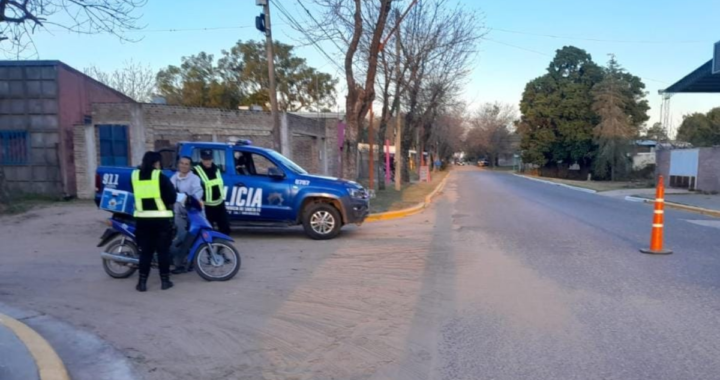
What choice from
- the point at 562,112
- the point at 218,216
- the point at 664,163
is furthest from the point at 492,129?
the point at 218,216

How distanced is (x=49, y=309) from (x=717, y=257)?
33.1 feet

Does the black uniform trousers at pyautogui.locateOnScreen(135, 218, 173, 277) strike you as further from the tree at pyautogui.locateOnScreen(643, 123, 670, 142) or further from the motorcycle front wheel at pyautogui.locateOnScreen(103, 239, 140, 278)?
the tree at pyautogui.locateOnScreen(643, 123, 670, 142)

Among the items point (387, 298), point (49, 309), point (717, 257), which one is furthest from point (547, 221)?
point (49, 309)

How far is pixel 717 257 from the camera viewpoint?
9219 millimetres

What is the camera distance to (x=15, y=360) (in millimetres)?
4523

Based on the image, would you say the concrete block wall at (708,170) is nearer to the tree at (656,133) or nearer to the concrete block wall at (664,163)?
the concrete block wall at (664,163)

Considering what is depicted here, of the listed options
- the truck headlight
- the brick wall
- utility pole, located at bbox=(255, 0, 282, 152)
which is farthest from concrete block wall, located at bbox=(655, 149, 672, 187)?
the truck headlight

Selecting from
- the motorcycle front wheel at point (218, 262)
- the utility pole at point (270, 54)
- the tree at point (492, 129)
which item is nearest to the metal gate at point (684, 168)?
the utility pole at point (270, 54)

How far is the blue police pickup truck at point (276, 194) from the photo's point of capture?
10945 millimetres

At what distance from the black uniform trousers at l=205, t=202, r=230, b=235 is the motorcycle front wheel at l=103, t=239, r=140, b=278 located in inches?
74.2

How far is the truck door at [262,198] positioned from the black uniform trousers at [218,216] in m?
1.50

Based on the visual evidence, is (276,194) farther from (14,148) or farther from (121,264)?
(14,148)

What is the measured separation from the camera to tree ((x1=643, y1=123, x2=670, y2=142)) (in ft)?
173

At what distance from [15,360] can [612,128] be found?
173ft
